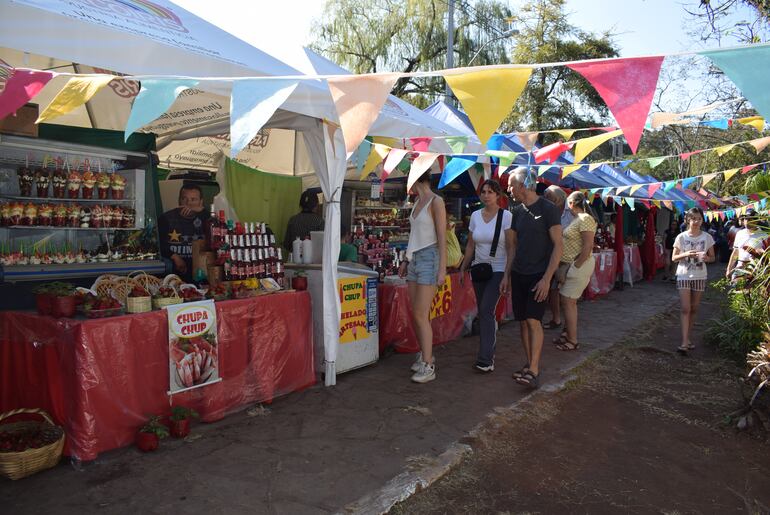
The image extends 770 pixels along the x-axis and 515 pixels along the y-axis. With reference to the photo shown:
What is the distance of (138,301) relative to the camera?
3.60 m

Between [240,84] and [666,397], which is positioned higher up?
[240,84]

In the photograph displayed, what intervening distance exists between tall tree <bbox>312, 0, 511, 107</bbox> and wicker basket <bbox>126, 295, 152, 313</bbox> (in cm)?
2002

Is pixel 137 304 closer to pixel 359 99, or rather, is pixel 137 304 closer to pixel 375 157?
pixel 359 99

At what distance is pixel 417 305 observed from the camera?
4.96 m

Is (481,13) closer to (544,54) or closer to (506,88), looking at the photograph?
(544,54)

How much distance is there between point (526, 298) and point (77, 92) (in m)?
3.72

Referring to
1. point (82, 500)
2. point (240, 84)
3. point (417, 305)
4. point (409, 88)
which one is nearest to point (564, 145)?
point (417, 305)

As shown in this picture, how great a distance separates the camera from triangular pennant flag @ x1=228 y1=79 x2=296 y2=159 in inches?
111

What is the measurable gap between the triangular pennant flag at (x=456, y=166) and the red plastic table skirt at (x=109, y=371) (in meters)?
3.77

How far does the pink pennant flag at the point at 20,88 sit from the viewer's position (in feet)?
9.52

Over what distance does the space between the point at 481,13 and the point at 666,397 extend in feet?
71.9

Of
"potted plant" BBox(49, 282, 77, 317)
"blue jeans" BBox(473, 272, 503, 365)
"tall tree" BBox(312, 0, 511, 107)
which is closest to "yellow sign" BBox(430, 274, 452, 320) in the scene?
"blue jeans" BBox(473, 272, 503, 365)

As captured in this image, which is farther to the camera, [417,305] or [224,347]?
[417,305]

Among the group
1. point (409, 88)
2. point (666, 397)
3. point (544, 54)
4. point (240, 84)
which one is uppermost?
point (544, 54)
